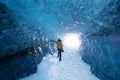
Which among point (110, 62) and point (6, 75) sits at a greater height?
point (110, 62)

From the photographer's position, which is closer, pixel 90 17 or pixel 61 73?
pixel 90 17

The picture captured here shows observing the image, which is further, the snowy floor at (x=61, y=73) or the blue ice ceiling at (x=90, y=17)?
the snowy floor at (x=61, y=73)

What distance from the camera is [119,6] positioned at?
753 centimetres

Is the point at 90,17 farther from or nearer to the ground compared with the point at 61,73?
farther from the ground

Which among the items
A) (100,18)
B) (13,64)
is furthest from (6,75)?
(100,18)

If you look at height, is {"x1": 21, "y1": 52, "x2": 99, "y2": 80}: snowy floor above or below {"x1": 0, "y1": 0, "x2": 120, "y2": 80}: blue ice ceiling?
below

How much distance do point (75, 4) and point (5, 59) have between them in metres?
5.62

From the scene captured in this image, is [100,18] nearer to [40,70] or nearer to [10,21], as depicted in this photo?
[10,21]

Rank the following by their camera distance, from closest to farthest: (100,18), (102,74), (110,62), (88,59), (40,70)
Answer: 1. (100,18)
2. (110,62)
3. (102,74)
4. (40,70)
5. (88,59)

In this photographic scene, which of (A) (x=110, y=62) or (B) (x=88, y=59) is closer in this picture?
(A) (x=110, y=62)

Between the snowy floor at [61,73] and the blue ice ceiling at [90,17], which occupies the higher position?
the blue ice ceiling at [90,17]

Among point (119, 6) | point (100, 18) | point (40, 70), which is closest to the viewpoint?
point (119, 6)

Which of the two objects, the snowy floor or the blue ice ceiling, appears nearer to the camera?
the blue ice ceiling

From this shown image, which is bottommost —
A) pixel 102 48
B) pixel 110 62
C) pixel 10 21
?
pixel 110 62
